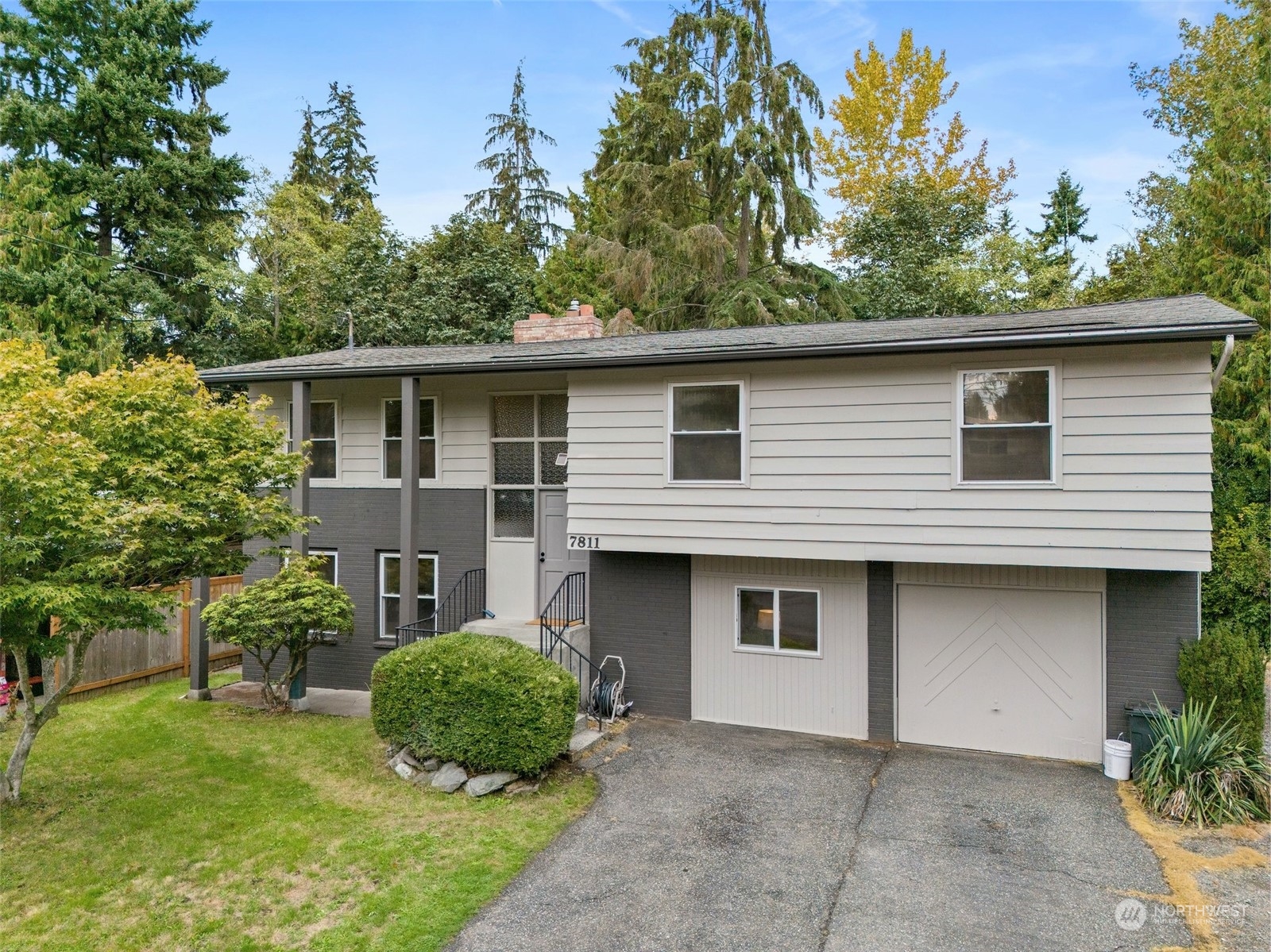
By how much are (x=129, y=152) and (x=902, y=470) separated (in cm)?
2170

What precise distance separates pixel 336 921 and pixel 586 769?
123 inches

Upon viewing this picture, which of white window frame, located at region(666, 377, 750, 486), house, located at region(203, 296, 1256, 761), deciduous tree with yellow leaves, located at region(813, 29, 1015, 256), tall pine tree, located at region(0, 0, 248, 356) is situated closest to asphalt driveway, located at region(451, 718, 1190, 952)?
house, located at region(203, 296, 1256, 761)

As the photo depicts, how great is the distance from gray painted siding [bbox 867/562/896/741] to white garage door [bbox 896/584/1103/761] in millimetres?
90

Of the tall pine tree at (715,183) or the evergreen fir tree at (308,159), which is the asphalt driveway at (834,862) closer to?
the tall pine tree at (715,183)

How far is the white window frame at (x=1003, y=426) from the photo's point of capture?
25.0 ft

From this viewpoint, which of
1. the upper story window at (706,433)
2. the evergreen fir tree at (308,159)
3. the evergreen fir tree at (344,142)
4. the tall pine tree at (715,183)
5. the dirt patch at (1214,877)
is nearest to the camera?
the dirt patch at (1214,877)

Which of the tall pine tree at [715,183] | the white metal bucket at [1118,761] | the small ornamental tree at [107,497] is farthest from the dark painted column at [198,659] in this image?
the tall pine tree at [715,183]

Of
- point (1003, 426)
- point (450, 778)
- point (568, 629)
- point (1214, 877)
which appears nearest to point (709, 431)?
point (568, 629)

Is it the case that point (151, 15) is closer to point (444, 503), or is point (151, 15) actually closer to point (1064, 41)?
point (444, 503)

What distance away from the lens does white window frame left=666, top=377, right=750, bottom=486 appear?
8773 mm

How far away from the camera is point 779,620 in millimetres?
9180

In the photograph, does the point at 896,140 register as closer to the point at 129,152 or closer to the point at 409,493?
the point at 409,493

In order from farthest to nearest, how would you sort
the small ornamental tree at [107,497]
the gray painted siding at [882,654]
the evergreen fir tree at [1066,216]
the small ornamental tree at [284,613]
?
the evergreen fir tree at [1066,216] → the small ornamental tree at [284,613] → the gray painted siding at [882,654] → the small ornamental tree at [107,497]

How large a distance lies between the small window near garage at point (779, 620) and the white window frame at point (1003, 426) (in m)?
2.27
